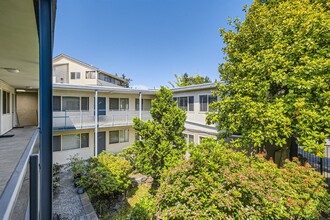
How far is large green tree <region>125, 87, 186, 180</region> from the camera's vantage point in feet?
27.3

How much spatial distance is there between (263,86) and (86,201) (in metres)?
8.58

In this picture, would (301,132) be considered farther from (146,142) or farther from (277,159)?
(146,142)

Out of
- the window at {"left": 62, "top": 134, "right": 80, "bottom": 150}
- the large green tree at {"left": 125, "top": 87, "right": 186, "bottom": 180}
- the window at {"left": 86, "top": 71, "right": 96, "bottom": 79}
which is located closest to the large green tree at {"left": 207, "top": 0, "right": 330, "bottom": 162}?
the large green tree at {"left": 125, "top": 87, "right": 186, "bottom": 180}

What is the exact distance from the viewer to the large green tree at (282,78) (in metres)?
5.25

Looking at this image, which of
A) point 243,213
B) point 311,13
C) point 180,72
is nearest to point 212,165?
point 243,213

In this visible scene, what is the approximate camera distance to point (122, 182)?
7.53m

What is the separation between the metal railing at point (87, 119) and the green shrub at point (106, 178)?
4.86 m

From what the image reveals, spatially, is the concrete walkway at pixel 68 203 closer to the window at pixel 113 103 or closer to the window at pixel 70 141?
the window at pixel 70 141

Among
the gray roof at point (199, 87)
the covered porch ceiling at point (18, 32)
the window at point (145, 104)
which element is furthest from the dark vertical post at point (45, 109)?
the window at point (145, 104)

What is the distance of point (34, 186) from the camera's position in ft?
5.00

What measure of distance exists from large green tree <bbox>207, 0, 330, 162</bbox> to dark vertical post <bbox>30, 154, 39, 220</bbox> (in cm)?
608

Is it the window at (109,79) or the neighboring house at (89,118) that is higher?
the window at (109,79)

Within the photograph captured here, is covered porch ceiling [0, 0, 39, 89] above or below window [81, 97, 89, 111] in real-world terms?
above

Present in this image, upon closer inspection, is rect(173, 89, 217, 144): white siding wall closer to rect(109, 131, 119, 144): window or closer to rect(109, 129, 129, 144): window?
rect(109, 129, 129, 144): window
